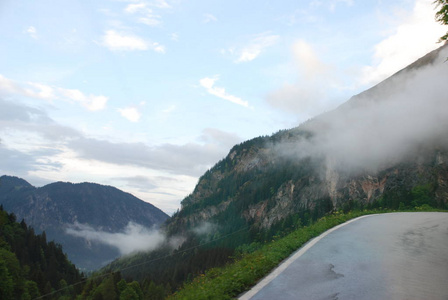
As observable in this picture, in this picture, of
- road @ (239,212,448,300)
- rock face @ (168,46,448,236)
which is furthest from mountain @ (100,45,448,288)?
road @ (239,212,448,300)

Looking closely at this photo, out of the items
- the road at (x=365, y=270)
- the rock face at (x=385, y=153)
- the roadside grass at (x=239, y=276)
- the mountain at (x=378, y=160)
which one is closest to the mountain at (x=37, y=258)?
the mountain at (x=378, y=160)

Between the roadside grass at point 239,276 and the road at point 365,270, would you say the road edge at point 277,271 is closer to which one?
the road at point 365,270

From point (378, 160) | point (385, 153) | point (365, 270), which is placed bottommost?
point (365, 270)

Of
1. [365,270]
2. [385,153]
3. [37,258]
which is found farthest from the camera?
[37,258]

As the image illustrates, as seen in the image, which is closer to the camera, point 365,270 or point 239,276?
point 239,276

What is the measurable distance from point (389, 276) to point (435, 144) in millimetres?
82783

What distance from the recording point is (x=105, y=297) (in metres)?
78.8

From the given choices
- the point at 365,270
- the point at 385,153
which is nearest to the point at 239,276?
the point at 365,270

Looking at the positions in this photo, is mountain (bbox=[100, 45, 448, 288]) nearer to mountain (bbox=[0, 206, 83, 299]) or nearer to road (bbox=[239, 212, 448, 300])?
road (bbox=[239, 212, 448, 300])

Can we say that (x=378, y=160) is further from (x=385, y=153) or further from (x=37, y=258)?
(x=37, y=258)

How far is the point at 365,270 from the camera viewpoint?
8.60 m

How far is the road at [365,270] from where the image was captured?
702cm

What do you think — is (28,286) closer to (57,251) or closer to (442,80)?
(57,251)

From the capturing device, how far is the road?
702 cm
